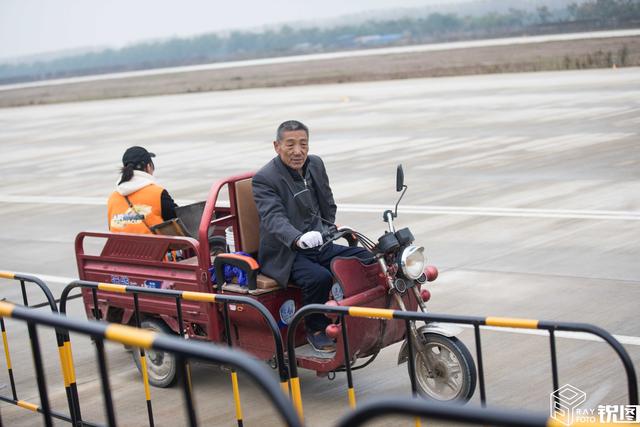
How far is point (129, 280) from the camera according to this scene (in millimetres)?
7637

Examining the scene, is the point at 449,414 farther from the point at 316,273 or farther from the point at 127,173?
the point at 127,173

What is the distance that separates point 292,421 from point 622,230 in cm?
948

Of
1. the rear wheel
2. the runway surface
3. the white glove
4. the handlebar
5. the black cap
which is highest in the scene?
the black cap

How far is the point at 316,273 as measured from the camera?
657 cm

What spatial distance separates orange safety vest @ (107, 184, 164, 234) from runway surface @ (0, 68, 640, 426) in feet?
3.99

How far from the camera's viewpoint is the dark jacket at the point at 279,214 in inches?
263

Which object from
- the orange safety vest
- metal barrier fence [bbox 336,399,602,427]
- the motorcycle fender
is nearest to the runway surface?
the motorcycle fender

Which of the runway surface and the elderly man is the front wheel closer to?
the runway surface

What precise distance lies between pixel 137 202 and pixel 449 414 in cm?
572

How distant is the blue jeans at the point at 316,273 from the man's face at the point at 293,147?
2.20ft

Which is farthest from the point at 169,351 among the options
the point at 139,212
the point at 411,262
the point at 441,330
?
the point at 139,212

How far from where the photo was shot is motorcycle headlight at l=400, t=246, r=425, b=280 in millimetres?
6375

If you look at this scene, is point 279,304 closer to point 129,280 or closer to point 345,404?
point 345,404

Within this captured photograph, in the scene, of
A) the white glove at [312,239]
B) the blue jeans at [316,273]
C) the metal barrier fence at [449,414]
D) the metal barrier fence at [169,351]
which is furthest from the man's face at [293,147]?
the metal barrier fence at [449,414]
